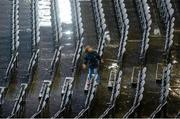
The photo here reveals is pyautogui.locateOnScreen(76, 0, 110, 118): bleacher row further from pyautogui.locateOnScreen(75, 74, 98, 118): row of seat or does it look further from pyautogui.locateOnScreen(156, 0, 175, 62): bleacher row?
pyautogui.locateOnScreen(156, 0, 175, 62): bleacher row

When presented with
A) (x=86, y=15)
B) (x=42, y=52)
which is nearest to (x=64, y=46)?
(x=42, y=52)

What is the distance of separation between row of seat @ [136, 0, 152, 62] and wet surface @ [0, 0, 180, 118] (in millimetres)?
188

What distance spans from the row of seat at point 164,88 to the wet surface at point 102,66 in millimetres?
245

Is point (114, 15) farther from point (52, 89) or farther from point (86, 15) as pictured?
point (52, 89)

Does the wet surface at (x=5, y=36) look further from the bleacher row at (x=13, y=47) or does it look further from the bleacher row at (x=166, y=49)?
the bleacher row at (x=166, y=49)

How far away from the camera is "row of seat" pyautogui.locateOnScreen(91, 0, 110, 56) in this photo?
10.4 meters

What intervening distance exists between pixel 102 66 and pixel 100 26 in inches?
42.2

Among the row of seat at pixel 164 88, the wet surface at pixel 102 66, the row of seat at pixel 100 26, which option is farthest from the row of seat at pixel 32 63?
the row of seat at pixel 164 88

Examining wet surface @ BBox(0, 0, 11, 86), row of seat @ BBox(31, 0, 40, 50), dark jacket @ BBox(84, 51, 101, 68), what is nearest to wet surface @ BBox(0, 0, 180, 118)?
wet surface @ BBox(0, 0, 11, 86)

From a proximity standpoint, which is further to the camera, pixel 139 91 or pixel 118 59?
pixel 118 59

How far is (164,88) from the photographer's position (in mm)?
8977

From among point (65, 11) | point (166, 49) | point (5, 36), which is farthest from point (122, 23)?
point (5, 36)

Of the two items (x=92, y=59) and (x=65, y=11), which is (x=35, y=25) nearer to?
(x=65, y=11)

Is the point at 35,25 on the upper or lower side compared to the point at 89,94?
upper
